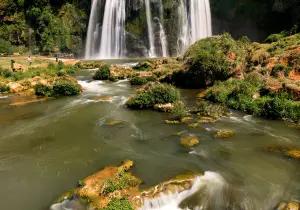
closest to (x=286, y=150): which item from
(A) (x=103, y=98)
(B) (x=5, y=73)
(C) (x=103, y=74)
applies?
(A) (x=103, y=98)

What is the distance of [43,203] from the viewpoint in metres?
14.1

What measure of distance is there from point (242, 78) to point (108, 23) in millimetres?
36516

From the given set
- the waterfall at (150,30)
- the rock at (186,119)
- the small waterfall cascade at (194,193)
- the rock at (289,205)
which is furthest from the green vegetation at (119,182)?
the waterfall at (150,30)

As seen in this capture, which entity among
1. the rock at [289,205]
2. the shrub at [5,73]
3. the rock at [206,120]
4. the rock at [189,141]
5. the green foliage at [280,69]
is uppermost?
the shrub at [5,73]

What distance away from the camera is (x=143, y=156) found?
18.0 meters

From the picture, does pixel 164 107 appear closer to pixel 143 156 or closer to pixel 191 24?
pixel 143 156

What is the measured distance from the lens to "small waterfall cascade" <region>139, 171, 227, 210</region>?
13.7m

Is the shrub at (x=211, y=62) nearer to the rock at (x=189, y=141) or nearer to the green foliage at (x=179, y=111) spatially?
the green foliage at (x=179, y=111)

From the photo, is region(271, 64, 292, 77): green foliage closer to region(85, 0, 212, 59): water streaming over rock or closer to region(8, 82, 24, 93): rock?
region(8, 82, 24, 93): rock

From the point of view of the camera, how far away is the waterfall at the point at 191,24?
6281cm

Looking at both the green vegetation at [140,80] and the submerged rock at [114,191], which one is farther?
the green vegetation at [140,80]

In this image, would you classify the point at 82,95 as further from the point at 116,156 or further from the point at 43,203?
the point at 43,203

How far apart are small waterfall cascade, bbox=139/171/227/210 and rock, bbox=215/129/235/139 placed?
16.3 ft

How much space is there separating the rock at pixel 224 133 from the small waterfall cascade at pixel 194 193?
4.96 m
